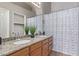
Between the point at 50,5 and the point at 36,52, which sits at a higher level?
the point at 50,5

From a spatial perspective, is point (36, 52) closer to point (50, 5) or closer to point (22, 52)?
point (22, 52)

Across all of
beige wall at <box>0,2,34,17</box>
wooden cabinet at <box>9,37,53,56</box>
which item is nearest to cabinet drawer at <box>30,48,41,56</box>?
wooden cabinet at <box>9,37,53,56</box>

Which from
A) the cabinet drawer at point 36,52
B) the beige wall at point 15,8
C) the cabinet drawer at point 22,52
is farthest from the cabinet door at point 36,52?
the beige wall at point 15,8

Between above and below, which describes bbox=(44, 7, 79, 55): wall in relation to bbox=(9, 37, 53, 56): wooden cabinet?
above

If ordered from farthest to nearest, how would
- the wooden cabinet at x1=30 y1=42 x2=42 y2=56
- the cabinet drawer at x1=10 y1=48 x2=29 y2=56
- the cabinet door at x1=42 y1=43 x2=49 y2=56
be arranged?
the cabinet door at x1=42 y1=43 x2=49 y2=56 < the wooden cabinet at x1=30 y1=42 x2=42 y2=56 < the cabinet drawer at x1=10 y1=48 x2=29 y2=56

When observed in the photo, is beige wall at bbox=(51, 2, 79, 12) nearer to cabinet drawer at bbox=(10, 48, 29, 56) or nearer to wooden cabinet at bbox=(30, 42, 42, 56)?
wooden cabinet at bbox=(30, 42, 42, 56)

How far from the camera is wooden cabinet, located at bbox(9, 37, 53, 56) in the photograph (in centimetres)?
159

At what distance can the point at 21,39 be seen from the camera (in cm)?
190

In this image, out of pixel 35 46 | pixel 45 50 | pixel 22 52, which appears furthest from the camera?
pixel 45 50

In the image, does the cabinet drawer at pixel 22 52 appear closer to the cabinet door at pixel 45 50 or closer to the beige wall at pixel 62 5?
the cabinet door at pixel 45 50

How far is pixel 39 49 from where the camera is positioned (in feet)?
5.98

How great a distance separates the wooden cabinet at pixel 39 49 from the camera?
5.23 feet

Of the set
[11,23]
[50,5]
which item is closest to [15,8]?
[11,23]

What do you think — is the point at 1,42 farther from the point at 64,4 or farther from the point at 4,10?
the point at 64,4
